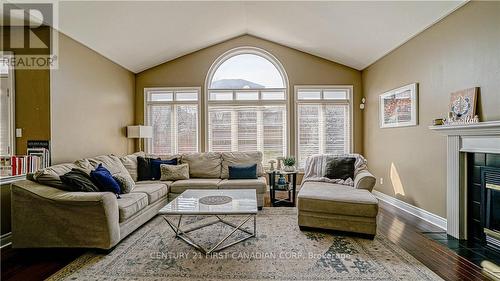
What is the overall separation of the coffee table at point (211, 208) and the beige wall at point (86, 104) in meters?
1.99

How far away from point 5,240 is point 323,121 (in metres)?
5.57

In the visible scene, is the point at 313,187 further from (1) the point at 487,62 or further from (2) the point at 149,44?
(2) the point at 149,44

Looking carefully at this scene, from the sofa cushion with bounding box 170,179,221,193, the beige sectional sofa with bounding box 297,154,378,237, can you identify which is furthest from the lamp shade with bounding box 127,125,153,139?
the beige sectional sofa with bounding box 297,154,378,237

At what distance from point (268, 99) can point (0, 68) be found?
447 centimetres

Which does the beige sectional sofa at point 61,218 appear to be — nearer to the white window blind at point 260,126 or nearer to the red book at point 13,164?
the red book at point 13,164

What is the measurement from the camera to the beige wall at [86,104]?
11.9ft

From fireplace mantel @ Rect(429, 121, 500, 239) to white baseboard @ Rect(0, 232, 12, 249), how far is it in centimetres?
524

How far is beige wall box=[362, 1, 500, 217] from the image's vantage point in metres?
2.78

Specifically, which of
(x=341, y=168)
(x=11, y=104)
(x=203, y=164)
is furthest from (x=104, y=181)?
(x=341, y=168)

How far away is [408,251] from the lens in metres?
2.73

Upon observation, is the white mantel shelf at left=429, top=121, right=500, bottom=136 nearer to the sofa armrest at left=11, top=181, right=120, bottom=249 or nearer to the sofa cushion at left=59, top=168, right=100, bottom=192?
the sofa armrest at left=11, top=181, right=120, bottom=249

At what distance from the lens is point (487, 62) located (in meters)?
2.78

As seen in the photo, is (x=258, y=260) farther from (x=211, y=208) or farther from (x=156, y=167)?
(x=156, y=167)

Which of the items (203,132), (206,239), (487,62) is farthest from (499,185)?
(203,132)
